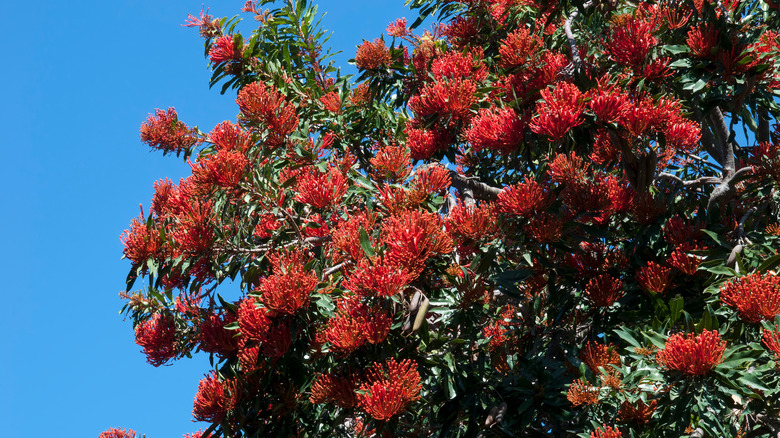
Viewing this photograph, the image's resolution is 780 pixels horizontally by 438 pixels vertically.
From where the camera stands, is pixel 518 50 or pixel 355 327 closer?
pixel 355 327

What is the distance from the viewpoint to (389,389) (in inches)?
145

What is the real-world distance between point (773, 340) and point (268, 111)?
119 inches

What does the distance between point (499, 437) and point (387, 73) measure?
3110 mm

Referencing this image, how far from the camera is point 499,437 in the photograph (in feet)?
15.4

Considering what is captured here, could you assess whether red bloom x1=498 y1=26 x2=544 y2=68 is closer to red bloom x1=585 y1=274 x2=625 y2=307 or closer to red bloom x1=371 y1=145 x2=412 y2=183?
red bloom x1=371 y1=145 x2=412 y2=183

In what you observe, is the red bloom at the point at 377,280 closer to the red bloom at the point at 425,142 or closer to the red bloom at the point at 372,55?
the red bloom at the point at 425,142

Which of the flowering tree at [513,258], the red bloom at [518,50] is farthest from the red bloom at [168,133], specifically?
the red bloom at [518,50]

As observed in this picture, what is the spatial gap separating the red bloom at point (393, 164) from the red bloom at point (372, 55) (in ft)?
5.81

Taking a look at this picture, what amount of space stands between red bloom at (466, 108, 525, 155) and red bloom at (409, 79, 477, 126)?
42cm

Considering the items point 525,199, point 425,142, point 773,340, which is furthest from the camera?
point 425,142

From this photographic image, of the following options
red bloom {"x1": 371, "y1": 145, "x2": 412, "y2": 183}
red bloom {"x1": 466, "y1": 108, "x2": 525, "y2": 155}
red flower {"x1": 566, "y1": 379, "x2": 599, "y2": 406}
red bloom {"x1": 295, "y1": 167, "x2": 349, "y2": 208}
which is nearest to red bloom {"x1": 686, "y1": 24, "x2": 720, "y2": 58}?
red bloom {"x1": 466, "y1": 108, "x2": 525, "y2": 155}

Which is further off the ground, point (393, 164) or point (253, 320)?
point (393, 164)

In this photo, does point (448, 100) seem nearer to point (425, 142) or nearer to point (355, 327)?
point (425, 142)

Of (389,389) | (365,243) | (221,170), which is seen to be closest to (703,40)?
(365,243)
